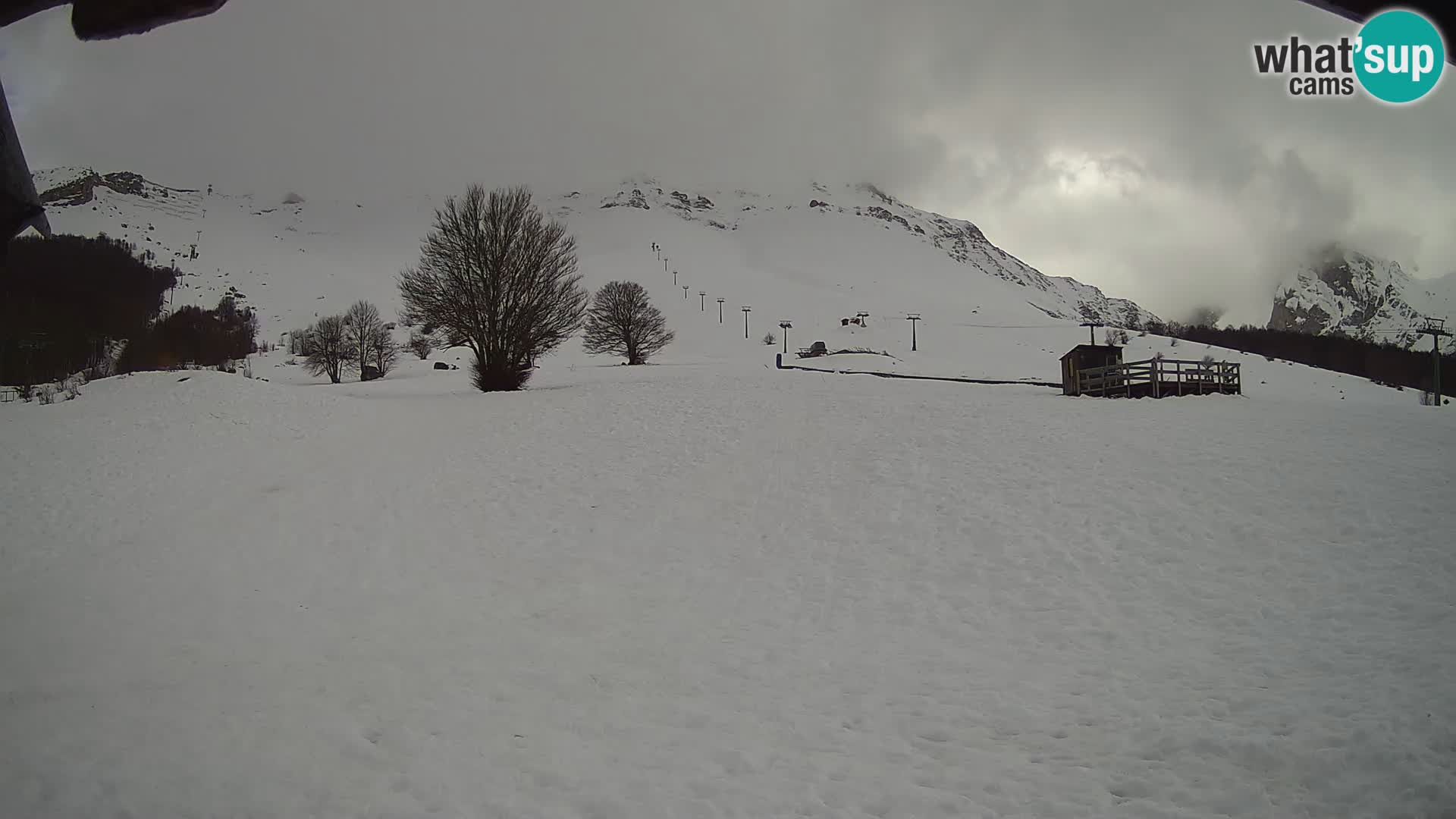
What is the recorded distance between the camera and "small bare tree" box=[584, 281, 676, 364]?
59.7 metres

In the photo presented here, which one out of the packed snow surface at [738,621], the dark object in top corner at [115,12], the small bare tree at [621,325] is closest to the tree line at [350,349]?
the small bare tree at [621,325]

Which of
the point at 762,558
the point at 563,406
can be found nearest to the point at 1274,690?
the point at 762,558

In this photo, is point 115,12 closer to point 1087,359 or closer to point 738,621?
point 738,621

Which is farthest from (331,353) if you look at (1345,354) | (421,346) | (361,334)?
(1345,354)

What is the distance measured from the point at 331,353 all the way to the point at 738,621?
2261 inches

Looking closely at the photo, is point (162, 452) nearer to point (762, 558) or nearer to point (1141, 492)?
point (762, 558)

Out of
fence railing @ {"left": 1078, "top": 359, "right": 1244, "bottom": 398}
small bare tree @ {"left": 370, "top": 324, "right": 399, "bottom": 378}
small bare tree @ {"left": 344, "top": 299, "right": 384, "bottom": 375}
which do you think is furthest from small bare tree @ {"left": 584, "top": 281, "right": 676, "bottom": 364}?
fence railing @ {"left": 1078, "top": 359, "right": 1244, "bottom": 398}

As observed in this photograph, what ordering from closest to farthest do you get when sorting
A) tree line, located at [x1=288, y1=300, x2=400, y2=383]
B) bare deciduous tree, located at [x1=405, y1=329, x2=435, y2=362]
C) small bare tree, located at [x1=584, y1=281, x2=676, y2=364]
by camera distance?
tree line, located at [x1=288, y1=300, x2=400, y2=383] < small bare tree, located at [x1=584, y1=281, x2=676, y2=364] < bare deciduous tree, located at [x1=405, y1=329, x2=435, y2=362]

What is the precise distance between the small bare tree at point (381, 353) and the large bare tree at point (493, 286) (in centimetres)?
2962

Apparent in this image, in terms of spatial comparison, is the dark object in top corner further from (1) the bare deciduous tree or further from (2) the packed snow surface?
(1) the bare deciduous tree

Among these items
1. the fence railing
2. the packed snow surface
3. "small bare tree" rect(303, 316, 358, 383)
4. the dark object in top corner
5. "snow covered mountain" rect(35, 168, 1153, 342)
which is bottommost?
the packed snow surface

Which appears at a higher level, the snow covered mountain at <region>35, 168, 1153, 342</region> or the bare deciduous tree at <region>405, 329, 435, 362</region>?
the snow covered mountain at <region>35, 168, 1153, 342</region>

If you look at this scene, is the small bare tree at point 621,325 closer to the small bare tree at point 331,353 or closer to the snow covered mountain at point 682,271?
the small bare tree at point 331,353

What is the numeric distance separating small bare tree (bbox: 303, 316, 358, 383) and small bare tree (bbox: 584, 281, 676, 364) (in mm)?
20323
